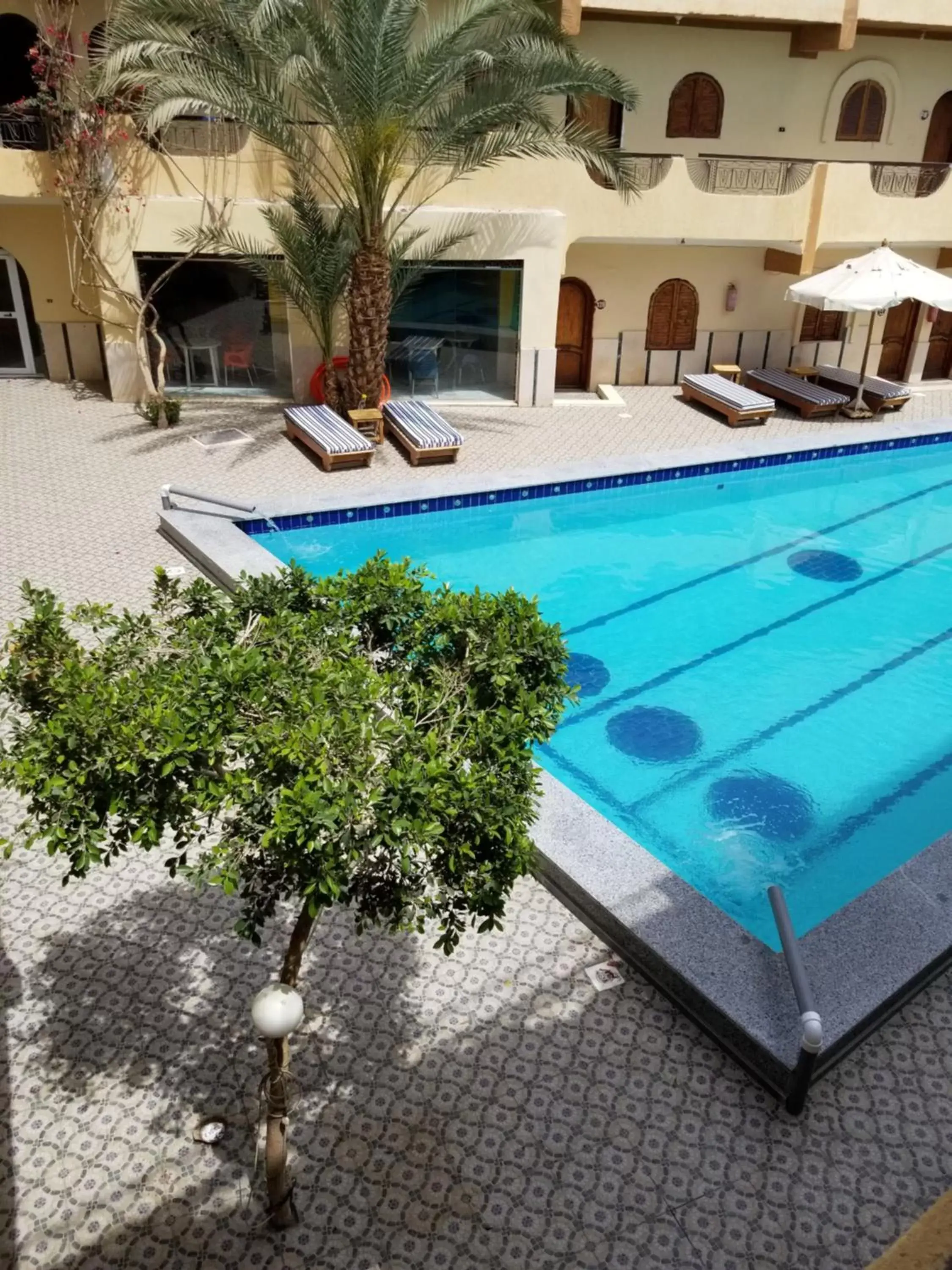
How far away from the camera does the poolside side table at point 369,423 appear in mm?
15039

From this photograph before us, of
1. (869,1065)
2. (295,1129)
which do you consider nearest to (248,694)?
(295,1129)

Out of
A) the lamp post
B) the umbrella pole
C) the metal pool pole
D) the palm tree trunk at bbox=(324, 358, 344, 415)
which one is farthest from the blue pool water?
the lamp post

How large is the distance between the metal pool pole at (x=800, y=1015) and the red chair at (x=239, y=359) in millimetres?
14078

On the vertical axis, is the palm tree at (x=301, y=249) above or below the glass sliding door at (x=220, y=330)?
above

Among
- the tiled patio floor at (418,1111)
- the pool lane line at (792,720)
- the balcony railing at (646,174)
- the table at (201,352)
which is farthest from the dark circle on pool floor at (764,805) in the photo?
the balcony railing at (646,174)

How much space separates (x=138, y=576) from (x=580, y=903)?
6526mm

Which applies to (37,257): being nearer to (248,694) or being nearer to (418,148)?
(418,148)

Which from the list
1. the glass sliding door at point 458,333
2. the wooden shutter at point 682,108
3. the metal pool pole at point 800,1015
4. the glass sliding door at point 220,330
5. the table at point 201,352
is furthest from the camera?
the wooden shutter at point 682,108

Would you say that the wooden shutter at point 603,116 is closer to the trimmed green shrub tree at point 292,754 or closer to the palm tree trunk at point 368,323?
the palm tree trunk at point 368,323

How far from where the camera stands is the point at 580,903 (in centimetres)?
615


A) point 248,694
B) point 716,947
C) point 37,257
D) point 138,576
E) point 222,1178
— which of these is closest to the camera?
point 248,694

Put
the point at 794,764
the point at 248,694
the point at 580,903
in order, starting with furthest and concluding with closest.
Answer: the point at 794,764 → the point at 580,903 → the point at 248,694

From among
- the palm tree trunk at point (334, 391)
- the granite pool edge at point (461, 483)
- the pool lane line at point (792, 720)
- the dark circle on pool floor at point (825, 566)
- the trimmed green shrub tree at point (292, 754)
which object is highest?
the trimmed green shrub tree at point (292, 754)

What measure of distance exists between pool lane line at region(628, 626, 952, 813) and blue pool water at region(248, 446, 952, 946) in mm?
23
